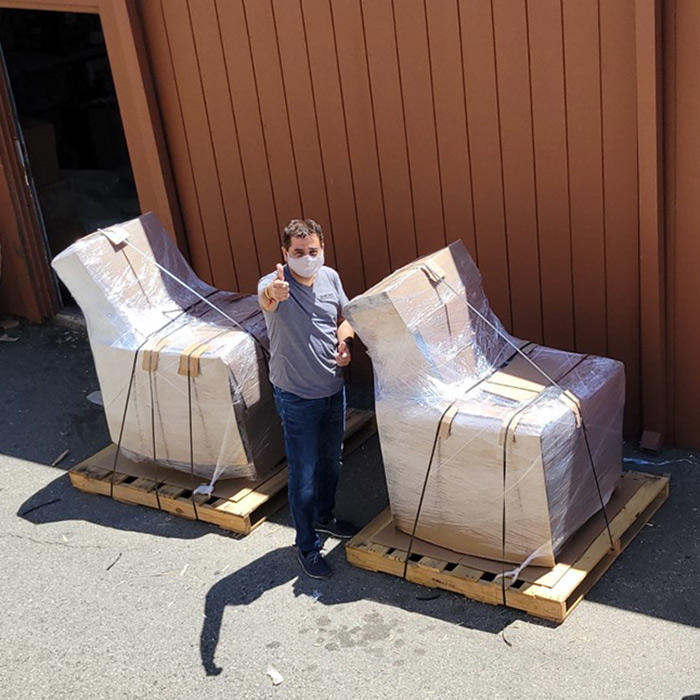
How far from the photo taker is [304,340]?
228 inches

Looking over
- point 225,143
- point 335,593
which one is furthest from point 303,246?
point 225,143

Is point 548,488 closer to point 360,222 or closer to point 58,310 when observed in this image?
point 360,222

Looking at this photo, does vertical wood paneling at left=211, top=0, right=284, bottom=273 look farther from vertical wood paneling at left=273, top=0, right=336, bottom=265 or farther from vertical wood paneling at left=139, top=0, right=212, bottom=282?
vertical wood paneling at left=139, top=0, right=212, bottom=282

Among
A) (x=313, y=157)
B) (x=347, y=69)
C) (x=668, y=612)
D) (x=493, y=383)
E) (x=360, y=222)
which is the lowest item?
(x=668, y=612)

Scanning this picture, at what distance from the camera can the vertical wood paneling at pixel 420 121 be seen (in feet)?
22.0

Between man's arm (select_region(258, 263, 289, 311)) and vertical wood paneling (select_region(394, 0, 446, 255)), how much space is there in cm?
176

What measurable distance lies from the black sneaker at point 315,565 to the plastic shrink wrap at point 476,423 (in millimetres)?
458

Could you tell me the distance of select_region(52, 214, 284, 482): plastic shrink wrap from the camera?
6.50m

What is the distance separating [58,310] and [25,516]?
3187 millimetres

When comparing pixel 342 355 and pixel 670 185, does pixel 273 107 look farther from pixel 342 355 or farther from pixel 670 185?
pixel 670 185

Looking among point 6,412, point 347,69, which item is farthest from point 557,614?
point 6,412

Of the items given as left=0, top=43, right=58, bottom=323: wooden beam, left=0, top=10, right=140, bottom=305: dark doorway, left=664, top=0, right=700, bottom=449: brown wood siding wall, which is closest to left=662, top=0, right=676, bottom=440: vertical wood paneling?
left=664, top=0, right=700, bottom=449: brown wood siding wall

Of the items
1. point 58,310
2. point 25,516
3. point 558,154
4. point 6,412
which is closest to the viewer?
point 558,154

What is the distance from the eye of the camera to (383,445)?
5.87 meters
